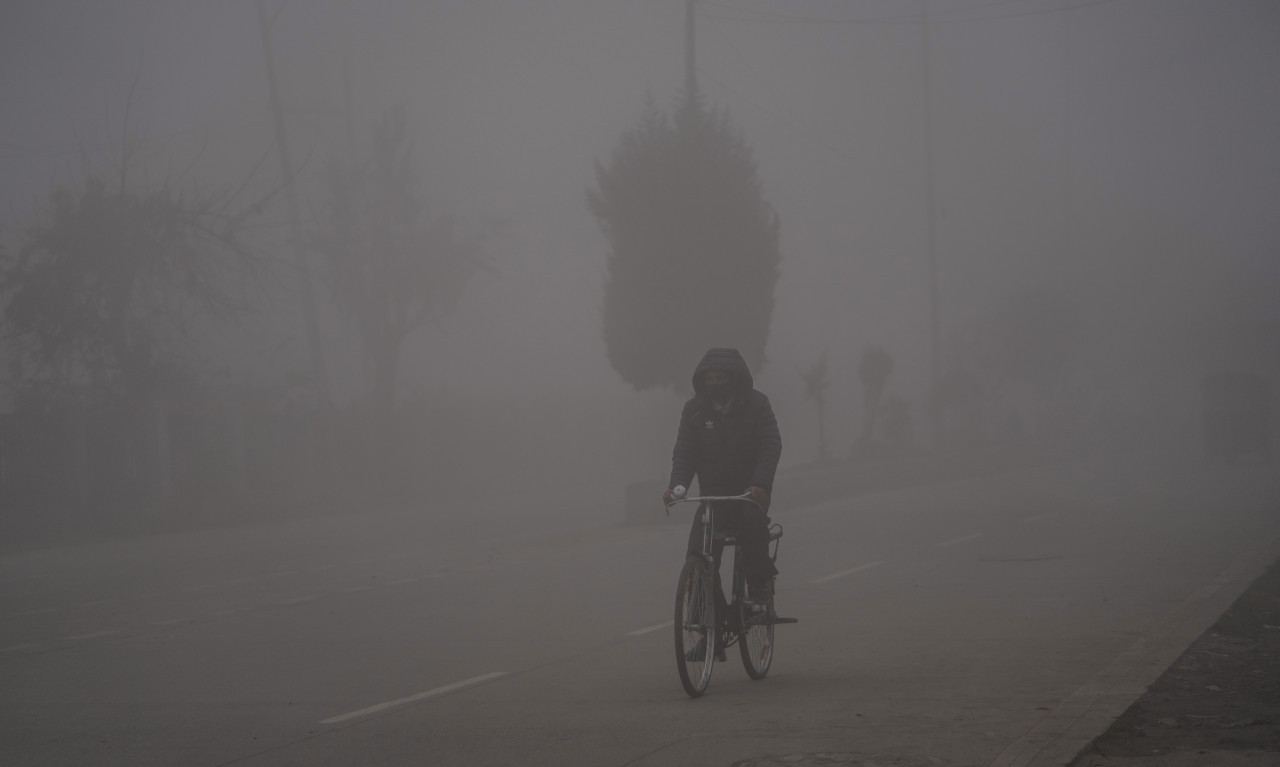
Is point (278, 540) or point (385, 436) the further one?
point (385, 436)

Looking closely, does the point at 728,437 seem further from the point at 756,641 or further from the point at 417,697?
the point at 417,697

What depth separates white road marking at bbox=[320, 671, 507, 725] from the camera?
766cm

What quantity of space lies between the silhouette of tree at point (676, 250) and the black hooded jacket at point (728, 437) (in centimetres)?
2191

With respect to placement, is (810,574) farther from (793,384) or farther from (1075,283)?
(1075,283)

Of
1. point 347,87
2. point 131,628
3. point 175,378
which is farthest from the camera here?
point 347,87

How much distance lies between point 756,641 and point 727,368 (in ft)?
5.20

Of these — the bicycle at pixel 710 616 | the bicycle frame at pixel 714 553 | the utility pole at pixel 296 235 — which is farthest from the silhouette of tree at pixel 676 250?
the bicycle frame at pixel 714 553

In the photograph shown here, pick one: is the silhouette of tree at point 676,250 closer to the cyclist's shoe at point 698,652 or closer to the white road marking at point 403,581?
the white road marking at point 403,581

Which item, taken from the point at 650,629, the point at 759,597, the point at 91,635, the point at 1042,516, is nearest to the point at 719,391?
the point at 759,597

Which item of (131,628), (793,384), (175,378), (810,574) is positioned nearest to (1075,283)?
(793,384)

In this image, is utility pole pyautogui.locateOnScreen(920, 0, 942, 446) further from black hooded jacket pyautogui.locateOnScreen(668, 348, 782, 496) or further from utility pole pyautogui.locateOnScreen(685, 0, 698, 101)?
black hooded jacket pyautogui.locateOnScreen(668, 348, 782, 496)

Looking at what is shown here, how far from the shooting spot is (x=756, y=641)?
27.7ft

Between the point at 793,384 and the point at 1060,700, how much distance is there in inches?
1611

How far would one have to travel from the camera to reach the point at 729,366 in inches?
327
